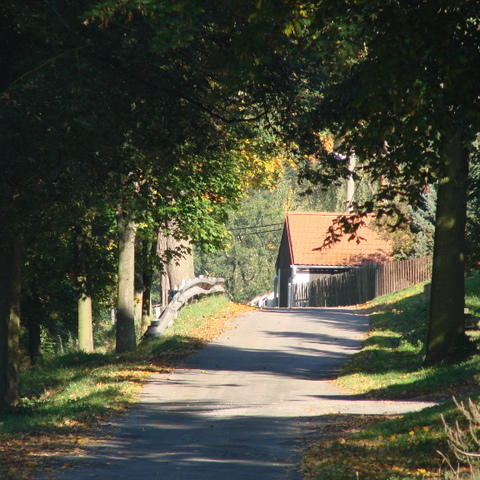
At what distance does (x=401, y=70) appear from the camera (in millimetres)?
8805

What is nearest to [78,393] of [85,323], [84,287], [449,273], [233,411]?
[233,411]

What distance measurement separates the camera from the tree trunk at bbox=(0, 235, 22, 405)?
1379 cm

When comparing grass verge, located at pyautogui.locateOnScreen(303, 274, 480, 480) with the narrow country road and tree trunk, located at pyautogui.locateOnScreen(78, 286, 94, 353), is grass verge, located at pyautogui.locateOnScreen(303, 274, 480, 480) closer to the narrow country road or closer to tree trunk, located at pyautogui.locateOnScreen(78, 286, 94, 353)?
the narrow country road

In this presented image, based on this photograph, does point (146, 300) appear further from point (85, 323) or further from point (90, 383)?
point (90, 383)

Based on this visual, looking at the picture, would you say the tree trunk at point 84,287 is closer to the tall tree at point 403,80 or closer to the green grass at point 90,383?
the green grass at point 90,383

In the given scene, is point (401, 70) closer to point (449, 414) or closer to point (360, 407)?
point (449, 414)

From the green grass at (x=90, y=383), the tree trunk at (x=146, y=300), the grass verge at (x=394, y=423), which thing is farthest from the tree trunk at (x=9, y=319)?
the tree trunk at (x=146, y=300)

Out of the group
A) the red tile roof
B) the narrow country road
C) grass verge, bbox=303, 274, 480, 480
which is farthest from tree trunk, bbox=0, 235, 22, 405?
the red tile roof

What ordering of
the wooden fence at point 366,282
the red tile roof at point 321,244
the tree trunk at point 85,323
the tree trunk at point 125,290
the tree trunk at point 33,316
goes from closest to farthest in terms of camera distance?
the tree trunk at point 125,290 < the tree trunk at point 85,323 < the tree trunk at point 33,316 < the wooden fence at point 366,282 < the red tile roof at point 321,244

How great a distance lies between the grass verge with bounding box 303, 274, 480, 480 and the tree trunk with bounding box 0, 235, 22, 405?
570 centimetres

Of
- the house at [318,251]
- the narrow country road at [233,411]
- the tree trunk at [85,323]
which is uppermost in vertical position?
the house at [318,251]

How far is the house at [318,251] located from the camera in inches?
2066

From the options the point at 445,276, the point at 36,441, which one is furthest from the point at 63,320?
the point at 36,441

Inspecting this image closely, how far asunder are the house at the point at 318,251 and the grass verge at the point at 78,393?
25954mm
